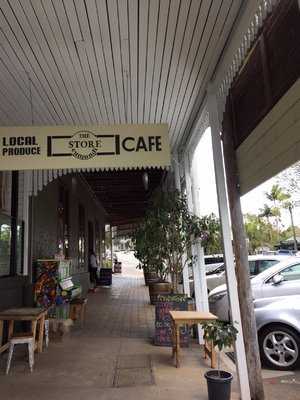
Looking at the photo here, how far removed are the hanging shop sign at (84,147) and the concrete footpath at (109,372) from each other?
2517mm

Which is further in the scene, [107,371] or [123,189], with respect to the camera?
[123,189]

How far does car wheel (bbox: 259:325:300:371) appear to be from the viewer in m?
5.08

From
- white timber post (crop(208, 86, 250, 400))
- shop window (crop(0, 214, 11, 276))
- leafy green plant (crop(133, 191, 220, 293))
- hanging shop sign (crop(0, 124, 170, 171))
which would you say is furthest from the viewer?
leafy green plant (crop(133, 191, 220, 293))

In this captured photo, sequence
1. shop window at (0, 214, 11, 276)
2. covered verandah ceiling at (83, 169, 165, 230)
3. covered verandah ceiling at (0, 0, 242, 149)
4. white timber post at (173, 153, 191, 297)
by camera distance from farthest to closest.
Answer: covered verandah ceiling at (83, 169, 165, 230), white timber post at (173, 153, 191, 297), shop window at (0, 214, 11, 276), covered verandah ceiling at (0, 0, 242, 149)

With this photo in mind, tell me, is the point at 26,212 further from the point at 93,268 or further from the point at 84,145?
the point at 93,268

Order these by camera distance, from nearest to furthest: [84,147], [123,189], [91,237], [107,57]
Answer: [107,57], [84,147], [123,189], [91,237]

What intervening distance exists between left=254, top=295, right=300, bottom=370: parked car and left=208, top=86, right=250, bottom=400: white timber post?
1306 millimetres

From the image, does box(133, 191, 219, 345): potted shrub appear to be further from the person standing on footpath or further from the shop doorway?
the shop doorway

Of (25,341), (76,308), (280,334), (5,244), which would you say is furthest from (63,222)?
(280,334)

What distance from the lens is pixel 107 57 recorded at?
4.13 metres

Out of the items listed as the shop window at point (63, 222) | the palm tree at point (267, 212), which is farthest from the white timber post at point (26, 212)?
the palm tree at point (267, 212)

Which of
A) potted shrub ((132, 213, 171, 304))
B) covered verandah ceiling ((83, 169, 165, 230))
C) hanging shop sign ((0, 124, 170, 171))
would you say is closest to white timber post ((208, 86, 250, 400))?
hanging shop sign ((0, 124, 170, 171))

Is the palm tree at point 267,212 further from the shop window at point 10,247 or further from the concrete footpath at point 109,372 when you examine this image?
the shop window at point 10,247

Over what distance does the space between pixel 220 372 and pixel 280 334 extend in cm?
189
